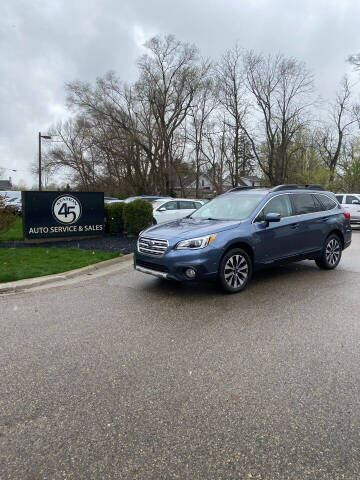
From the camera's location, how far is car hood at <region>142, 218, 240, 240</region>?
17.9 feet

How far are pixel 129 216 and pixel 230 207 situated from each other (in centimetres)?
655

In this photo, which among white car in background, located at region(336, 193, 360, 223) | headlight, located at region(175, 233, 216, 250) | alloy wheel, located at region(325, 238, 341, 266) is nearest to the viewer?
headlight, located at region(175, 233, 216, 250)

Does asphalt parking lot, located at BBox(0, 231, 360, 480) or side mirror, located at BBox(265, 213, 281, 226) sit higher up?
side mirror, located at BBox(265, 213, 281, 226)

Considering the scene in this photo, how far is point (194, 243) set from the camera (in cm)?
531

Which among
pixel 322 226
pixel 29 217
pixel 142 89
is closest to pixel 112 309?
pixel 322 226

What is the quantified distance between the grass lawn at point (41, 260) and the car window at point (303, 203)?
4.71m

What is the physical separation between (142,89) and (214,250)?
3357 centimetres

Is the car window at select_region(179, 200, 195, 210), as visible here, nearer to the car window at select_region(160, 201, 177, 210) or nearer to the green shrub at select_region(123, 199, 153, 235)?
the car window at select_region(160, 201, 177, 210)

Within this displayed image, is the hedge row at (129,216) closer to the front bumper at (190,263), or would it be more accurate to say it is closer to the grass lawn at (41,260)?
the grass lawn at (41,260)

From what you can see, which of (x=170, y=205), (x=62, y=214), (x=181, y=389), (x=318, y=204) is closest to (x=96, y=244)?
(x=62, y=214)

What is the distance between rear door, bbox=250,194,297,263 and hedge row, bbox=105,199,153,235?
22.0 feet

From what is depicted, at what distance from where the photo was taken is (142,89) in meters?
34.7

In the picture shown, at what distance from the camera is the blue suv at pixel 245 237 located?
5.31 metres

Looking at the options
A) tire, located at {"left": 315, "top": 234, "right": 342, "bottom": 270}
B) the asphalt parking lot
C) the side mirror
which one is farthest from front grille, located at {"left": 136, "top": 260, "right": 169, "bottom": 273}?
tire, located at {"left": 315, "top": 234, "right": 342, "bottom": 270}
